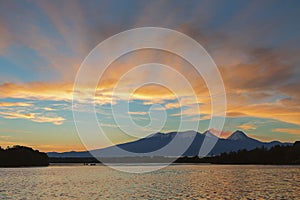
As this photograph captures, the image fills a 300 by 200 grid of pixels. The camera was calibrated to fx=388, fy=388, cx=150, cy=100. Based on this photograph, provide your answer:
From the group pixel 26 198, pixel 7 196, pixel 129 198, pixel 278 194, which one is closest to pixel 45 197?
pixel 26 198

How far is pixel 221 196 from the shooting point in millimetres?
58500

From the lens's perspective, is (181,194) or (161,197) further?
(181,194)

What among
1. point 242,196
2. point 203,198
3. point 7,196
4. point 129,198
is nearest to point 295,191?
point 242,196

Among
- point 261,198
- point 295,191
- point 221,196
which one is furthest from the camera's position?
point 295,191

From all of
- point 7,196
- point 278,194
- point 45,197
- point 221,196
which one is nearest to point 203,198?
point 221,196

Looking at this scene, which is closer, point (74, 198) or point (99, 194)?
point (74, 198)

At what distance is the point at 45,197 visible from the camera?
59.8 m

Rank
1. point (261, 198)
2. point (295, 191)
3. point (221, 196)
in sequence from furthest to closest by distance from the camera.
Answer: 1. point (295, 191)
2. point (221, 196)
3. point (261, 198)

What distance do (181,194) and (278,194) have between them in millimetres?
14804

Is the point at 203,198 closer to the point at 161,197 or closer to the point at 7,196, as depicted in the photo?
the point at 161,197

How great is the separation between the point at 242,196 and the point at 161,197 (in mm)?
12102

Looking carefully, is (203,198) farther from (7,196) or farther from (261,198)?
(7,196)

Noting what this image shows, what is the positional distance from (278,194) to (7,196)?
1661 inches

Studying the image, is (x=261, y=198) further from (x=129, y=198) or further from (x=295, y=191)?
(x=129, y=198)
